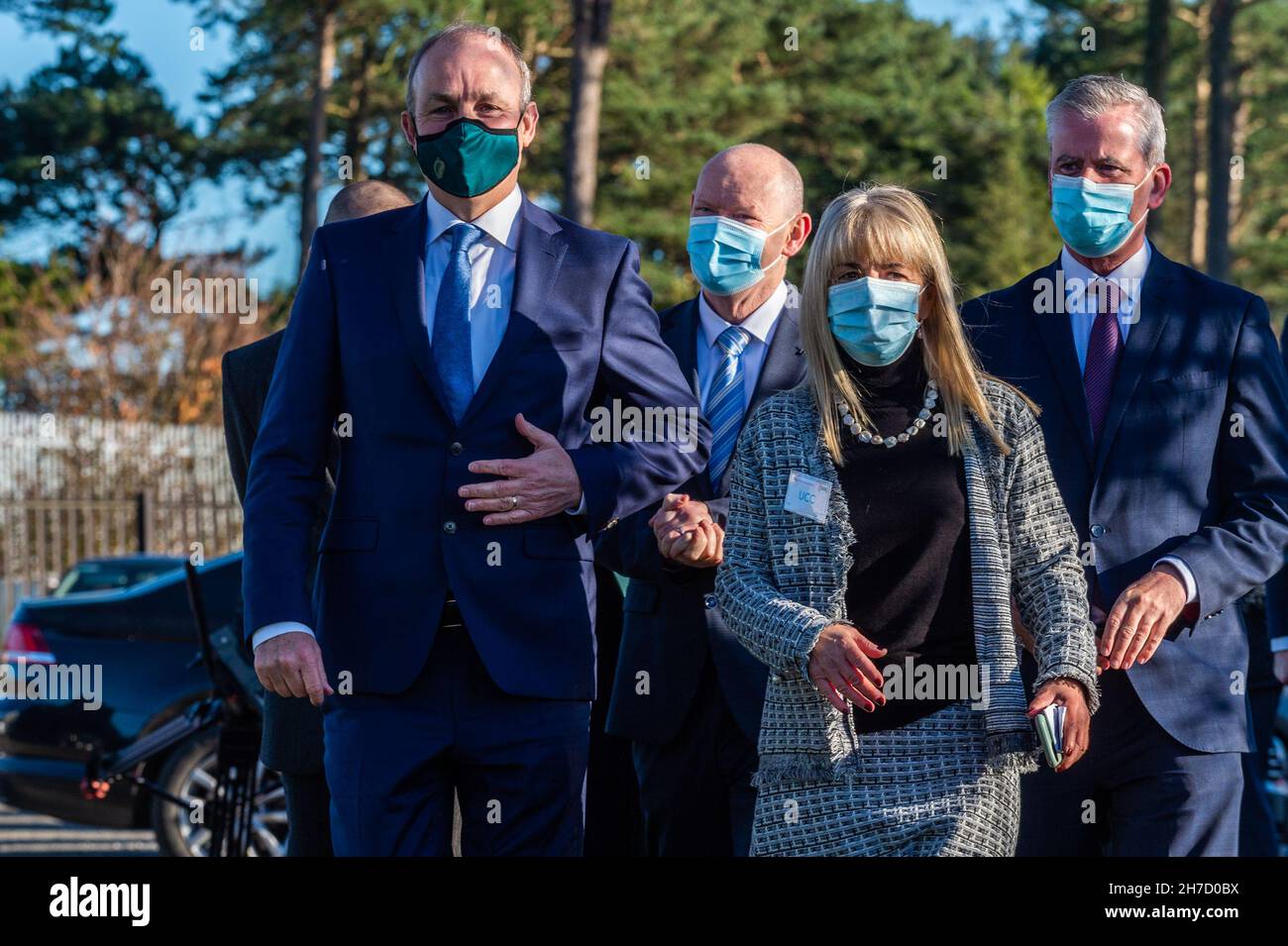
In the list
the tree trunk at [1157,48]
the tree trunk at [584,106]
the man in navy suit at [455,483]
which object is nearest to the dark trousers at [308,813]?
the man in navy suit at [455,483]

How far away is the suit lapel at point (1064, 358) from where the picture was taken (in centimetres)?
407

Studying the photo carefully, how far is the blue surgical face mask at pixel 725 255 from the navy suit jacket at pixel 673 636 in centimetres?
27

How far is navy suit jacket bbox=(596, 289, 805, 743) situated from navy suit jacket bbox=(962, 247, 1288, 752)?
0.77 m

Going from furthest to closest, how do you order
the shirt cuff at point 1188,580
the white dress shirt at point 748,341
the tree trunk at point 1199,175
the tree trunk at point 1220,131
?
the tree trunk at point 1199,175 < the tree trunk at point 1220,131 < the white dress shirt at point 748,341 < the shirt cuff at point 1188,580

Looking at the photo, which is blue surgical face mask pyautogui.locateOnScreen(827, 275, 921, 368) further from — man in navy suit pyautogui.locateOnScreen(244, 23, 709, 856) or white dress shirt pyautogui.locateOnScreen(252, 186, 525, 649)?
white dress shirt pyautogui.locateOnScreen(252, 186, 525, 649)

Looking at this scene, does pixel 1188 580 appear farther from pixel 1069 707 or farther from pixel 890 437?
pixel 890 437

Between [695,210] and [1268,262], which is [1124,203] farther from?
[1268,262]

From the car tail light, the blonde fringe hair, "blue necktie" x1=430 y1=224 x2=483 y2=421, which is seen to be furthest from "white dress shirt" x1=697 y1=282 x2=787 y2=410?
the car tail light

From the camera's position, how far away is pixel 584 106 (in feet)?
58.4

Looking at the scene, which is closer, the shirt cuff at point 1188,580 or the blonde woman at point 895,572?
the blonde woman at point 895,572

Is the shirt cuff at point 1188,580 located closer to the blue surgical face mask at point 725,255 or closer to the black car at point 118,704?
the blue surgical face mask at point 725,255

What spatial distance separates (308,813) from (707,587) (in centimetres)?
132

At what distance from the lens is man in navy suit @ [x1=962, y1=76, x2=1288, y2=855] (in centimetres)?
389
